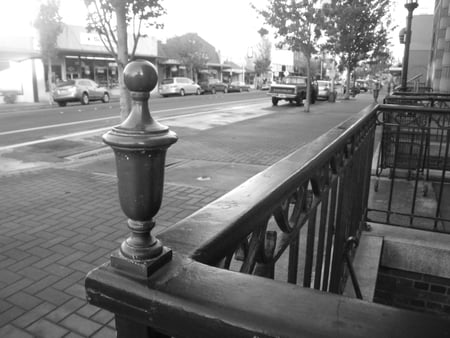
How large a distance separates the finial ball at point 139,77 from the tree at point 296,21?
18914 mm

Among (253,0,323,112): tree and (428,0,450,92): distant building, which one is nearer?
(428,0,450,92): distant building

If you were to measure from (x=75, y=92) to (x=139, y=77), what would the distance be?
80.6ft

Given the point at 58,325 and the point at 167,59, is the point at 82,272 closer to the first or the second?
the point at 58,325

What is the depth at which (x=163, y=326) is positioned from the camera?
0.96m

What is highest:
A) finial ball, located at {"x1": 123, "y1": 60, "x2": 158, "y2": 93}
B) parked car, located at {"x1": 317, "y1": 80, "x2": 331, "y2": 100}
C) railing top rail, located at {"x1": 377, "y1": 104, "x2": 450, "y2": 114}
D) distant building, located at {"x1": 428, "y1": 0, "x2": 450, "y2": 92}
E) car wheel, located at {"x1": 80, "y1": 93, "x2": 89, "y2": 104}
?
distant building, located at {"x1": 428, "y1": 0, "x2": 450, "y2": 92}

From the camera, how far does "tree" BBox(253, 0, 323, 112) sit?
18.6 metres

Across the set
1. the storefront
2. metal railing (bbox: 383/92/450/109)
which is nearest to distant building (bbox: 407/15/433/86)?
the storefront

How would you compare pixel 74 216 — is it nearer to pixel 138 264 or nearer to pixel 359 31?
pixel 138 264

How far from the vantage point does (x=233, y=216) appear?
1.34m

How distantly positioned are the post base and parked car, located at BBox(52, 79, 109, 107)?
24461mm

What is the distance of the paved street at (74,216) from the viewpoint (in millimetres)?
3088

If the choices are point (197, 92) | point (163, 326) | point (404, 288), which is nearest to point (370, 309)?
point (163, 326)

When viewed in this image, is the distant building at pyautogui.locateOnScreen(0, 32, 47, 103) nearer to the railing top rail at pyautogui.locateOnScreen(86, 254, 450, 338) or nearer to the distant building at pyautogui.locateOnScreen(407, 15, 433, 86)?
the distant building at pyautogui.locateOnScreen(407, 15, 433, 86)

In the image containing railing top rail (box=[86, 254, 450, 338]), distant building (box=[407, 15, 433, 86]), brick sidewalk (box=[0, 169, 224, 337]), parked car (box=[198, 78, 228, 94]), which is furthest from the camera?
parked car (box=[198, 78, 228, 94])
